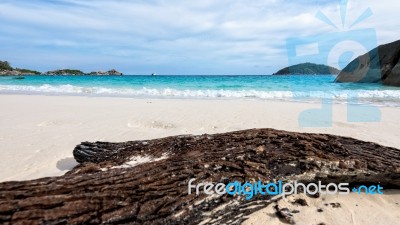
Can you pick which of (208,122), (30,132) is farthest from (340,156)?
(30,132)

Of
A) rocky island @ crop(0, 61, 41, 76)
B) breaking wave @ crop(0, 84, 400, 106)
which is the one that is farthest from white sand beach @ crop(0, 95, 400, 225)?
rocky island @ crop(0, 61, 41, 76)

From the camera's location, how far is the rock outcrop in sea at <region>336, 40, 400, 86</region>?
22.0 metres

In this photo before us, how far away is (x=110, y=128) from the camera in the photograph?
20.6 ft

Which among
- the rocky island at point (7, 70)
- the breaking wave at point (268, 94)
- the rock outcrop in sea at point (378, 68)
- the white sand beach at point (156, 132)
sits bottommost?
the white sand beach at point (156, 132)

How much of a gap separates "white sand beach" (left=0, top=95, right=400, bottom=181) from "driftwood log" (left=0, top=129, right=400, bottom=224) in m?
1.03

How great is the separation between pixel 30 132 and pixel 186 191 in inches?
Result: 188

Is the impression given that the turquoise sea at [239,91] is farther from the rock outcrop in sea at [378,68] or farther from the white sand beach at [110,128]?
the white sand beach at [110,128]

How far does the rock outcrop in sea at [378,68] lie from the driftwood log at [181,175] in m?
22.0

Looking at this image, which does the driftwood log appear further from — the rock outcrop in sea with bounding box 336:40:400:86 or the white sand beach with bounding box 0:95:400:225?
the rock outcrop in sea with bounding box 336:40:400:86

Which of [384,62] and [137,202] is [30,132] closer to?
[137,202]

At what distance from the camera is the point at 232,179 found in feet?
8.11

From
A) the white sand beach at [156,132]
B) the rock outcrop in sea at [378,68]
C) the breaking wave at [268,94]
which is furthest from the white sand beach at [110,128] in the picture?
the rock outcrop in sea at [378,68]

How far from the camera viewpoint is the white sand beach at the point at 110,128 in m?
4.23

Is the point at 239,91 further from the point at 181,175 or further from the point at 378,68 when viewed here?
the point at 181,175
